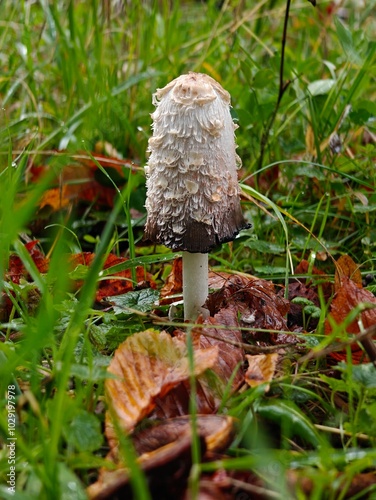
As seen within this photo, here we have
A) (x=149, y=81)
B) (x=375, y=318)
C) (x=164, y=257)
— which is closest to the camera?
(x=375, y=318)

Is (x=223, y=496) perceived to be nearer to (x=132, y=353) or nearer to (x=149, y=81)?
(x=132, y=353)

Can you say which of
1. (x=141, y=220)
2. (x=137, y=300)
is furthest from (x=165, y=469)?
(x=141, y=220)

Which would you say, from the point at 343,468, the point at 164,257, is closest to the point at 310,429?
the point at 343,468

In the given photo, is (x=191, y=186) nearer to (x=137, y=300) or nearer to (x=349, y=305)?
(x=137, y=300)

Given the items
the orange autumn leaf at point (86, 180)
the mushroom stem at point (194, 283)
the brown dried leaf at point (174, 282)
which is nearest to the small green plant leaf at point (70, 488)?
the mushroom stem at point (194, 283)

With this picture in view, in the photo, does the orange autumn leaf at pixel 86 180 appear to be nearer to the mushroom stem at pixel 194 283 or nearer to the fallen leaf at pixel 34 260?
the fallen leaf at pixel 34 260

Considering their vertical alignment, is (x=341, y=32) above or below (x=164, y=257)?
above

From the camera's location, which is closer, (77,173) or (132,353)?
(132,353)
